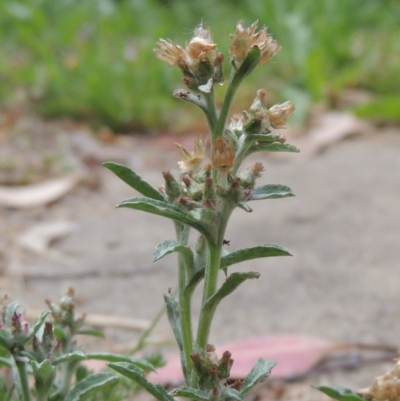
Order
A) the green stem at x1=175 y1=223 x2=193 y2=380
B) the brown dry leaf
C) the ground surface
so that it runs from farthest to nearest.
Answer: the brown dry leaf
the ground surface
the green stem at x1=175 y1=223 x2=193 y2=380

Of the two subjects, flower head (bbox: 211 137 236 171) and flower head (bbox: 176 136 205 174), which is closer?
flower head (bbox: 211 137 236 171)

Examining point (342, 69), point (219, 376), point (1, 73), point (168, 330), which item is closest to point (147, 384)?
point (219, 376)

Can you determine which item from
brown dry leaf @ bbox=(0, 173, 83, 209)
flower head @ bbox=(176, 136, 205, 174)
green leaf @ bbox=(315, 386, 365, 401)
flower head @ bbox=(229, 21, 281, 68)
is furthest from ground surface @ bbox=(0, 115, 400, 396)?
flower head @ bbox=(229, 21, 281, 68)

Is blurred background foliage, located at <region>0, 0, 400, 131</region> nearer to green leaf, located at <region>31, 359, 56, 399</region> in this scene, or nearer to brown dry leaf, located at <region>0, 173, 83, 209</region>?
brown dry leaf, located at <region>0, 173, 83, 209</region>

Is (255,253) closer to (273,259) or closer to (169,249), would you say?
(169,249)

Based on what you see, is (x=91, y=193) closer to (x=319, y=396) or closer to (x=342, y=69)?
(x=319, y=396)

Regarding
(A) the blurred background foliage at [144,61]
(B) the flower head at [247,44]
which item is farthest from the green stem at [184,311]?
(A) the blurred background foliage at [144,61]

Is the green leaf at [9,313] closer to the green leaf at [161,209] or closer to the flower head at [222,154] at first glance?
the green leaf at [161,209]

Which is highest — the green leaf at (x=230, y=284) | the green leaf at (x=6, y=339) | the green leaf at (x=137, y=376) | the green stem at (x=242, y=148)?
the green stem at (x=242, y=148)
